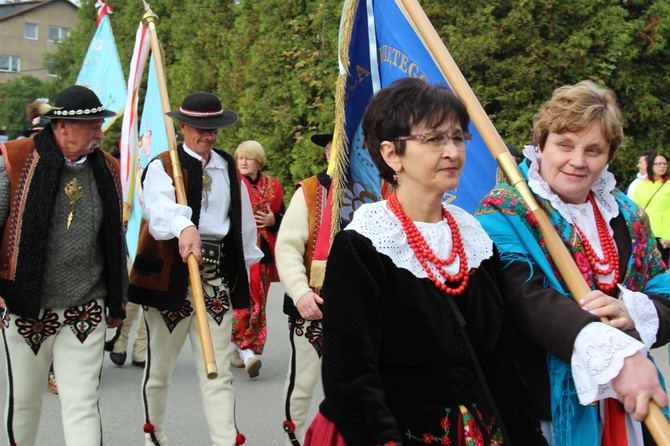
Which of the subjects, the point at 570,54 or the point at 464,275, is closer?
the point at 464,275

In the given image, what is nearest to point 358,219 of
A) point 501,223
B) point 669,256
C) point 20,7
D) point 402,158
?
point 402,158

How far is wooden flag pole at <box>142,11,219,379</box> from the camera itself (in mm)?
4426

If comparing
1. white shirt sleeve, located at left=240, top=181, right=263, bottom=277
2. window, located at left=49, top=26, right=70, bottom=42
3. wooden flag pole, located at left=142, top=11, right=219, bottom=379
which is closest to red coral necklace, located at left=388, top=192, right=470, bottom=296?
wooden flag pole, located at left=142, top=11, right=219, bottom=379

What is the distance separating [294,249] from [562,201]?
2276 mm

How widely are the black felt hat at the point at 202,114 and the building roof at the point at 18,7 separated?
7235 centimetres

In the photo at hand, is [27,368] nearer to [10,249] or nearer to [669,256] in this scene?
[10,249]

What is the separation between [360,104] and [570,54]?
29.1 feet

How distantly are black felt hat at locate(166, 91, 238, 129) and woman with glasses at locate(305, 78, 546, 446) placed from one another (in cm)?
270

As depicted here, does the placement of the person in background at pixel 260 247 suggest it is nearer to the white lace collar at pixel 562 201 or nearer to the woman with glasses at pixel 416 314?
the white lace collar at pixel 562 201

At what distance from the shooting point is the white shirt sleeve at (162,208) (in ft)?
15.8

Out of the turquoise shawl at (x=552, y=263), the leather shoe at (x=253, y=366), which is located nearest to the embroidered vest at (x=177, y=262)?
the leather shoe at (x=253, y=366)

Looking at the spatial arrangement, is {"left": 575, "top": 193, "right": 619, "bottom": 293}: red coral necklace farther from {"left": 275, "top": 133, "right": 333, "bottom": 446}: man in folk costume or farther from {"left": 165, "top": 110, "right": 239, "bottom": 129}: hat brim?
{"left": 165, "top": 110, "right": 239, "bottom": 129}: hat brim

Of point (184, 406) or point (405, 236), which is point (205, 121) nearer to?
point (184, 406)

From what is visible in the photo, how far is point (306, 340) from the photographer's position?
522 centimetres
